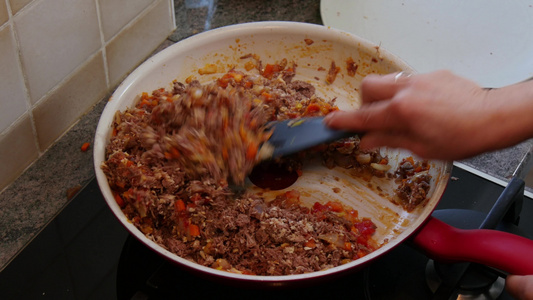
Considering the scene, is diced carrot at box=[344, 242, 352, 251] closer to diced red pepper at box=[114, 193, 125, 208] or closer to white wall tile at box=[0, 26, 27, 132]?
diced red pepper at box=[114, 193, 125, 208]

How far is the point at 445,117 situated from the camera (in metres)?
0.71

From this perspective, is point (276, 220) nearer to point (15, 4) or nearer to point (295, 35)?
point (295, 35)

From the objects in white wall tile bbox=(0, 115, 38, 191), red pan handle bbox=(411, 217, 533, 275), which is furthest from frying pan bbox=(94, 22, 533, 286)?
white wall tile bbox=(0, 115, 38, 191)

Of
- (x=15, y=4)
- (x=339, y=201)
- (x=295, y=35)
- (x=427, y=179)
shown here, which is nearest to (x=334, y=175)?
(x=339, y=201)

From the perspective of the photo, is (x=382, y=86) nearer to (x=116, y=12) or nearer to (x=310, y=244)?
(x=310, y=244)

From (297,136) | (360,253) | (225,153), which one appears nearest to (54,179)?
(225,153)

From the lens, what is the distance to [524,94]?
0.69 metres

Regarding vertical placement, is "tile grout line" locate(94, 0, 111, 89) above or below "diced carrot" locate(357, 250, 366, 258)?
above

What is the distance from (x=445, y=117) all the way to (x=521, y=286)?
0.28 m

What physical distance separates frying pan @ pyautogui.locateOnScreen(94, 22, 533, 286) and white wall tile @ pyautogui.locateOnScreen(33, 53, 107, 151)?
0.55 ft

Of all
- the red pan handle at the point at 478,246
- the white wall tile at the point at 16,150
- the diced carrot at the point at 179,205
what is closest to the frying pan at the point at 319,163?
the red pan handle at the point at 478,246

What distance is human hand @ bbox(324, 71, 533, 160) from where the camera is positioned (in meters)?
0.69

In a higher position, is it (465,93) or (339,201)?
(465,93)

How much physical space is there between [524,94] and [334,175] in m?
0.48
